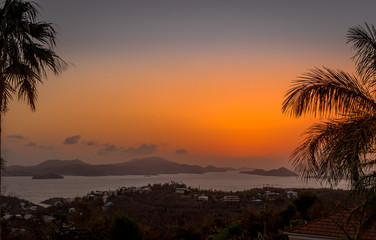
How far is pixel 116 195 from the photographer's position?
3067 cm

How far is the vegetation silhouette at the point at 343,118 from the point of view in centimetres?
691

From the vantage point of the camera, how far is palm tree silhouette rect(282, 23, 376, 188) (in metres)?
7.04

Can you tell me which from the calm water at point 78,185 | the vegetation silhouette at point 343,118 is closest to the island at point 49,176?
the calm water at point 78,185

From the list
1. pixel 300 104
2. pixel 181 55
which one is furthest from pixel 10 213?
pixel 300 104

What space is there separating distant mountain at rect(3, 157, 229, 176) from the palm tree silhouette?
119 ft

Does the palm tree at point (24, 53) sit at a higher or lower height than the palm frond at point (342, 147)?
higher

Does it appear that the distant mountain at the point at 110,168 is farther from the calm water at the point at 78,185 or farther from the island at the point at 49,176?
the calm water at the point at 78,185

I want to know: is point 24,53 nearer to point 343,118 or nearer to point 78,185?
point 343,118

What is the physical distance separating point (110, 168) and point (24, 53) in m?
52.5

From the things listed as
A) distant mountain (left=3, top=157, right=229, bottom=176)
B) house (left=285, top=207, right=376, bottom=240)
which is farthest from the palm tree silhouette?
distant mountain (left=3, top=157, right=229, bottom=176)

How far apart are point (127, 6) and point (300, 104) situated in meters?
9.04

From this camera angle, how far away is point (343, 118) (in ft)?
24.8

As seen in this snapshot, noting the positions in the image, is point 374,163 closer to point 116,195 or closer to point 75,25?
point 75,25

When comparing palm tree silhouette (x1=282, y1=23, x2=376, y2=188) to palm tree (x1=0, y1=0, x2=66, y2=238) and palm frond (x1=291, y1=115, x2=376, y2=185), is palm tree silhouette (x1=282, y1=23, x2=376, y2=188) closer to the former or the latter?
palm frond (x1=291, y1=115, x2=376, y2=185)
